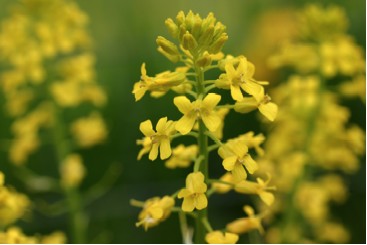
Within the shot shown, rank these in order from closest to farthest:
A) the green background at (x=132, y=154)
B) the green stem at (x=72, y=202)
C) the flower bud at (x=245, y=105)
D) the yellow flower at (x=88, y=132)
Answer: the flower bud at (x=245, y=105), the green stem at (x=72, y=202), the yellow flower at (x=88, y=132), the green background at (x=132, y=154)

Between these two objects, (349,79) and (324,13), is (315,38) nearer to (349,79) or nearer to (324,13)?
(324,13)

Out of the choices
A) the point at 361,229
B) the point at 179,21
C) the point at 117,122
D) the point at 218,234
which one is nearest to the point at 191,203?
the point at 218,234

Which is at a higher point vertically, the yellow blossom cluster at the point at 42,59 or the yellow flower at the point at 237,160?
the yellow blossom cluster at the point at 42,59

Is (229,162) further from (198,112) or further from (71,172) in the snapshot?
(71,172)

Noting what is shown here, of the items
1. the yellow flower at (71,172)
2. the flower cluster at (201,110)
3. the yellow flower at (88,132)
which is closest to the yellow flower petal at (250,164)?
the flower cluster at (201,110)

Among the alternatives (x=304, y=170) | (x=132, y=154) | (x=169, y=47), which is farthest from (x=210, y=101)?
(x=132, y=154)

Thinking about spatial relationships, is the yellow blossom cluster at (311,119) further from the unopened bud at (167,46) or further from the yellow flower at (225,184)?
the unopened bud at (167,46)
